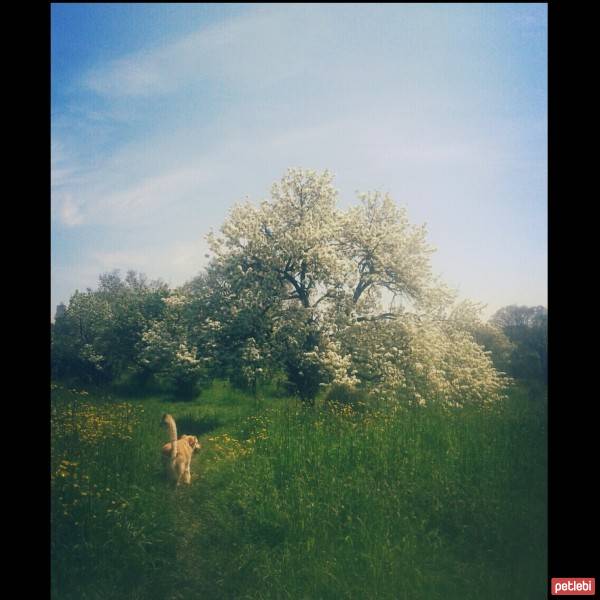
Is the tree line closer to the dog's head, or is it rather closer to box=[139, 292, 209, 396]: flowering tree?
box=[139, 292, 209, 396]: flowering tree

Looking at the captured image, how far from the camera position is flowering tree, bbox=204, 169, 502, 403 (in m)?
9.02

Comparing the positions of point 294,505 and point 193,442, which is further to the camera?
point 193,442

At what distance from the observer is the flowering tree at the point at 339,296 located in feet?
29.6

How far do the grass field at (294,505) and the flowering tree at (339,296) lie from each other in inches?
46.1

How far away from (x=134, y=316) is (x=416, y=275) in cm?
626

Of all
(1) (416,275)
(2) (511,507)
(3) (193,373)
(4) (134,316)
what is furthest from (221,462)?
(1) (416,275)

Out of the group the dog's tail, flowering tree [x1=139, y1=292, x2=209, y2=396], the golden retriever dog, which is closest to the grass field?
the golden retriever dog

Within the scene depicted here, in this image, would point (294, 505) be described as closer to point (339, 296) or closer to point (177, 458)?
point (177, 458)

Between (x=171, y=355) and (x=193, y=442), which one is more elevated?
(x=171, y=355)

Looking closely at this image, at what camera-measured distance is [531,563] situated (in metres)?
6.27

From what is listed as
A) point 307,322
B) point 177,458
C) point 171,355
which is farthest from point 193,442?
point 307,322

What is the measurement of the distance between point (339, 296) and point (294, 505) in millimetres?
4800

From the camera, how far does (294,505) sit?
20.8ft
